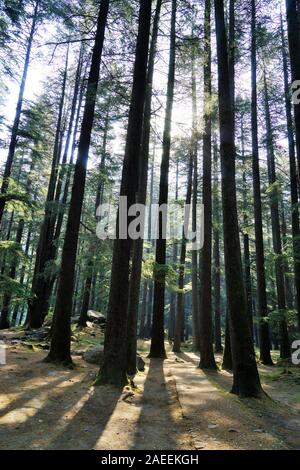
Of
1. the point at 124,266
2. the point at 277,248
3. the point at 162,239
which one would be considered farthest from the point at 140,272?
the point at 277,248

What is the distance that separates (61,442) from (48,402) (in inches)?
84.5

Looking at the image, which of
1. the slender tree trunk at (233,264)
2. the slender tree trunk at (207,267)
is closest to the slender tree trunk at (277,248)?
the slender tree trunk at (207,267)

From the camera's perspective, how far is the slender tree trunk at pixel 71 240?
10344 millimetres

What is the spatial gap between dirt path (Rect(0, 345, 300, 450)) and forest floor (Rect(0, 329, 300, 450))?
12 millimetres

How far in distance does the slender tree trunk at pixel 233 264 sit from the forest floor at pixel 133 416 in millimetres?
456

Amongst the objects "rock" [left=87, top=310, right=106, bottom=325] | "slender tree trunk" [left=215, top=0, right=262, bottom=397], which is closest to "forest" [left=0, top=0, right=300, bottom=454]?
"slender tree trunk" [left=215, top=0, right=262, bottom=397]

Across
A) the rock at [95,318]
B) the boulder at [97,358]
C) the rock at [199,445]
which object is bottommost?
the rock at [199,445]

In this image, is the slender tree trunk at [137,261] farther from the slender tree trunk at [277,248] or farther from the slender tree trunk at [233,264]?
the slender tree trunk at [277,248]

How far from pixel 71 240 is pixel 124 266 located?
3.45 metres

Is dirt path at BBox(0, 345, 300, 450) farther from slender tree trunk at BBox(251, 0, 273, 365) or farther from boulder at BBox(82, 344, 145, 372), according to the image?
slender tree trunk at BBox(251, 0, 273, 365)

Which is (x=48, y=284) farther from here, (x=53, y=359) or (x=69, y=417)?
(x=69, y=417)

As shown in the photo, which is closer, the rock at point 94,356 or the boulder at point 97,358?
the boulder at point 97,358

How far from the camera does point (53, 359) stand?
33.2ft

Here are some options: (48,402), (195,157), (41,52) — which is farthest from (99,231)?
(48,402)
